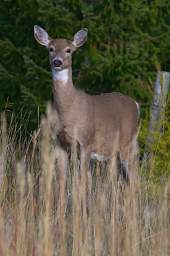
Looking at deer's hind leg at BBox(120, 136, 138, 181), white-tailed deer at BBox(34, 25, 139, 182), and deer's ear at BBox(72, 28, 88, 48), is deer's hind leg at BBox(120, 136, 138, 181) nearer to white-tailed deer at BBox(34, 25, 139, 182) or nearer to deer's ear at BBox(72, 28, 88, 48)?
white-tailed deer at BBox(34, 25, 139, 182)

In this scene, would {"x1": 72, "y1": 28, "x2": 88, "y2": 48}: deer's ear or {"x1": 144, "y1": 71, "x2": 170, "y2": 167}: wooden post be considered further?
{"x1": 72, "y1": 28, "x2": 88, "y2": 48}: deer's ear

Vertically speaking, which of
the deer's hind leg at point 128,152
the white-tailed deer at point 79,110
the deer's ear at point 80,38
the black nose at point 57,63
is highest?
the deer's ear at point 80,38

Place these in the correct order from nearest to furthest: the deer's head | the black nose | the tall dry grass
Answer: the tall dry grass
the black nose
the deer's head

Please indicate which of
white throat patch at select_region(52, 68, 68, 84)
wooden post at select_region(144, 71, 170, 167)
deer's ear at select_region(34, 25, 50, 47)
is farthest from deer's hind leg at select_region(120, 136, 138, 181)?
deer's ear at select_region(34, 25, 50, 47)

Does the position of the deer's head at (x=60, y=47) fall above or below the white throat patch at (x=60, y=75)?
above

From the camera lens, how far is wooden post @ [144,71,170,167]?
26.2 ft

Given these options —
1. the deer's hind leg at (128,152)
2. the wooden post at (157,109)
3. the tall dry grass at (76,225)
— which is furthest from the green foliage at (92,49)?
the tall dry grass at (76,225)

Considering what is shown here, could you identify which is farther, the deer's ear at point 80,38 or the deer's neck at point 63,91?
the deer's ear at point 80,38

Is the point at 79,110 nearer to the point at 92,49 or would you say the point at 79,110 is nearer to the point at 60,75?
the point at 60,75

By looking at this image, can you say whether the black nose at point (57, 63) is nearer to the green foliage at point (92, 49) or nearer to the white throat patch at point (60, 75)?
the white throat patch at point (60, 75)

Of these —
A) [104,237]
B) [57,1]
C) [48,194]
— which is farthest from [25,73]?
[48,194]

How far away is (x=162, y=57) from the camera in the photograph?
387 inches

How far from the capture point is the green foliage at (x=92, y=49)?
30.0 ft

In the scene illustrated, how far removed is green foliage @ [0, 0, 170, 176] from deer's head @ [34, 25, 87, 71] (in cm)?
36
